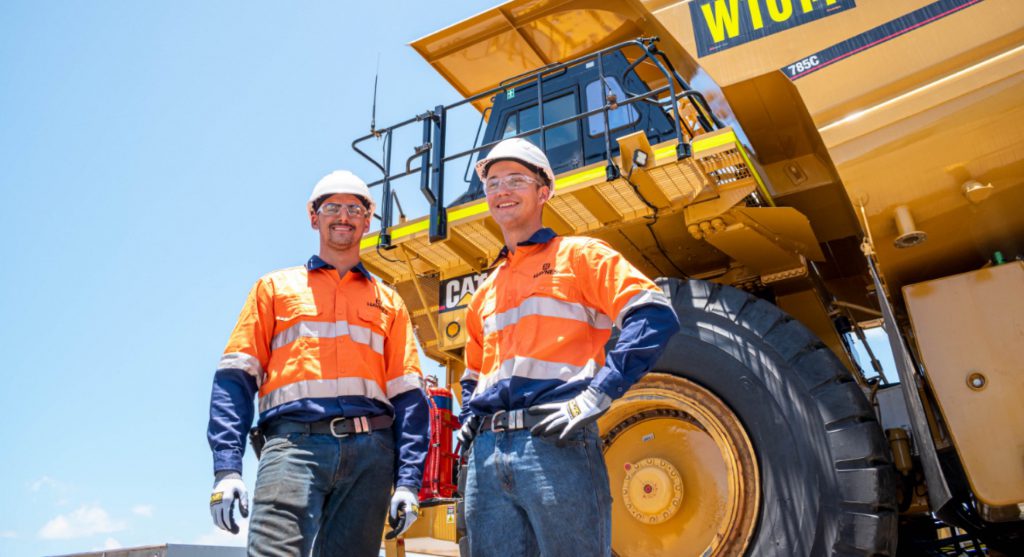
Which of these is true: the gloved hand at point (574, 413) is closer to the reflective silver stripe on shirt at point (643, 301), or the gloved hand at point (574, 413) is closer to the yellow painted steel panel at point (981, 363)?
the reflective silver stripe on shirt at point (643, 301)

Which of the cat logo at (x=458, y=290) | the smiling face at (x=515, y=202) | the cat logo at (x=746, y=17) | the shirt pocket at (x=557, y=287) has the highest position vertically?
the cat logo at (x=746, y=17)

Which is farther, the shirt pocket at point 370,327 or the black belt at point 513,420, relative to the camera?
the shirt pocket at point 370,327

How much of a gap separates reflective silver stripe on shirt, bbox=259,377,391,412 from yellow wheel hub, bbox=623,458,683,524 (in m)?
1.96

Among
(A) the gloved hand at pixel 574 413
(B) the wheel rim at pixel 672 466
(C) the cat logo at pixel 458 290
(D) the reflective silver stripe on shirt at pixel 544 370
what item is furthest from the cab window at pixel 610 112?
(A) the gloved hand at pixel 574 413

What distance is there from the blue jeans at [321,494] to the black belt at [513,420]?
673mm

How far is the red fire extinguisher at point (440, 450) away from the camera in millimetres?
4973

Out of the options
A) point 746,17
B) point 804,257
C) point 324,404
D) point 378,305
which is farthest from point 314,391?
point 804,257

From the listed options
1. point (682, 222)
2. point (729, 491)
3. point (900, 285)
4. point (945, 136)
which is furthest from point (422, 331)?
point (945, 136)

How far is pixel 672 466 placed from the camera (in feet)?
13.4

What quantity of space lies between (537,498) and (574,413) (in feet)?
0.89

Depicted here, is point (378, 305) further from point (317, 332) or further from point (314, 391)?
point (314, 391)

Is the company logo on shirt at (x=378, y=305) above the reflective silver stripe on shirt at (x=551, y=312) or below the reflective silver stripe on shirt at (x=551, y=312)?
above

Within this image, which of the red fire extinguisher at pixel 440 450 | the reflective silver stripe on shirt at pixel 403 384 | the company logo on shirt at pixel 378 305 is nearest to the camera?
the reflective silver stripe on shirt at pixel 403 384

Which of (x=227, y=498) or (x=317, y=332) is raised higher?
(x=317, y=332)
